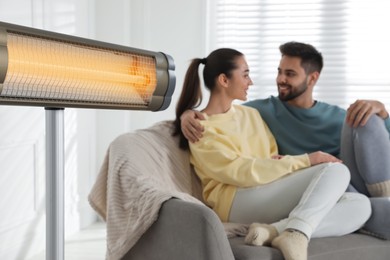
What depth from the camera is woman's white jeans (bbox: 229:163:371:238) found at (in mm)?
2664

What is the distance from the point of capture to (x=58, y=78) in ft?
3.14

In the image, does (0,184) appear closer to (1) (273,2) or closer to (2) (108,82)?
(1) (273,2)

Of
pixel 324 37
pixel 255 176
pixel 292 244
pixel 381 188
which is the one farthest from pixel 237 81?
pixel 324 37

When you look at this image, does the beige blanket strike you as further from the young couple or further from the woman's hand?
the woman's hand

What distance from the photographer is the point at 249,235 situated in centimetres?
249

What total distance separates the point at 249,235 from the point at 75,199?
2353 millimetres

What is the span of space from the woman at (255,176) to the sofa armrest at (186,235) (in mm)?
272

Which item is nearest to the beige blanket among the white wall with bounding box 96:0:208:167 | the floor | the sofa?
the sofa

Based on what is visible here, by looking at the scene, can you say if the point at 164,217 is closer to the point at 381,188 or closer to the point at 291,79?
the point at 381,188

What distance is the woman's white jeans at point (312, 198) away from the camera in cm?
266

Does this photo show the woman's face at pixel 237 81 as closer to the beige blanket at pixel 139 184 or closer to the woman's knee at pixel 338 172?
the beige blanket at pixel 139 184

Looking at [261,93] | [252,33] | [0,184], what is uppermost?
[252,33]

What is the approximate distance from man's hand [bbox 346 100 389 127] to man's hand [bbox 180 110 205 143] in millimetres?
618

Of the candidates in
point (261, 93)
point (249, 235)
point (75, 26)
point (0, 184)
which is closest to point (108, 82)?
point (249, 235)
